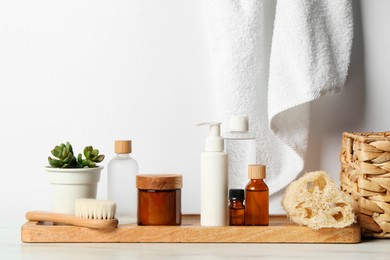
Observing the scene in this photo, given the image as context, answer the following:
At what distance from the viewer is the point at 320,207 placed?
3.81ft

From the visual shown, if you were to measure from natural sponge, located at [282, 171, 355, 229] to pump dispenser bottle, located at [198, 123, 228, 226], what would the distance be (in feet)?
0.40

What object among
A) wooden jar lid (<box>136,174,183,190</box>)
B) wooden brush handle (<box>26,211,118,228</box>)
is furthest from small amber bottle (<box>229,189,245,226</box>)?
wooden brush handle (<box>26,211,118,228</box>)

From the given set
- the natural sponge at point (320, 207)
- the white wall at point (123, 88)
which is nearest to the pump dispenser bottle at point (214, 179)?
the natural sponge at point (320, 207)

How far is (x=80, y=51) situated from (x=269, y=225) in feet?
1.79

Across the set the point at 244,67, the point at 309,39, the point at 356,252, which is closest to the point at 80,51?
the point at 244,67

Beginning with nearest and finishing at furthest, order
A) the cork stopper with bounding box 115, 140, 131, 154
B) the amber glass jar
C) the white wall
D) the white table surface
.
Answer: the white table surface < the amber glass jar < the cork stopper with bounding box 115, 140, 131, 154 < the white wall

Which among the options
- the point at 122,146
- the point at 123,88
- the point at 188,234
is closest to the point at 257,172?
the point at 188,234

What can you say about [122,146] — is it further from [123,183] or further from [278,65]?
[278,65]

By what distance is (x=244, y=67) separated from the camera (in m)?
1.33

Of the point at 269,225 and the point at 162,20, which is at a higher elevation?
the point at 162,20

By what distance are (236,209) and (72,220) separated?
0.29 m

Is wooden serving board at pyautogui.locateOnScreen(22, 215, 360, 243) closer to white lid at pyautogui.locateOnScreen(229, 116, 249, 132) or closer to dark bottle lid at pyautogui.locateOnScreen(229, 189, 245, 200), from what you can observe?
dark bottle lid at pyautogui.locateOnScreen(229, 189, 245, 200)

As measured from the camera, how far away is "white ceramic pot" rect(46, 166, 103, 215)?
122cm

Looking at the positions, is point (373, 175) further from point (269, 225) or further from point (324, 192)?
point (269, 225)
